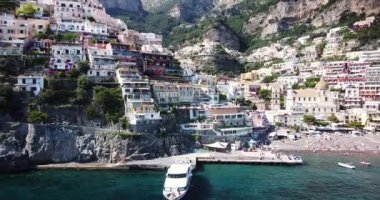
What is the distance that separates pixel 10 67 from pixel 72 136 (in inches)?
579

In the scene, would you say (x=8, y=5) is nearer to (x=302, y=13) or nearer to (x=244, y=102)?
(x=244, y=102)

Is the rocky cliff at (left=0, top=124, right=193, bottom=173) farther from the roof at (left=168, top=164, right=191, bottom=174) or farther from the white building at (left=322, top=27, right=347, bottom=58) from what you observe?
the white building at (left=322, top=27, right=347, bottom=58)

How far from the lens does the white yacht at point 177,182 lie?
39.8 meters

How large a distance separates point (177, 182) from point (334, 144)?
34155 millimetres

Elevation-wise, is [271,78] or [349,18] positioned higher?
[349,18]

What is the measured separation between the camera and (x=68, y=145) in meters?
54.2

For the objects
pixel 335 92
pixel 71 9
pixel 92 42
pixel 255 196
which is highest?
pixel 71 9

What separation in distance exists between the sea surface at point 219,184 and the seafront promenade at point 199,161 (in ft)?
4.70

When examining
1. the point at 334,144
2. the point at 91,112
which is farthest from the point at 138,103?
the point at 334,144

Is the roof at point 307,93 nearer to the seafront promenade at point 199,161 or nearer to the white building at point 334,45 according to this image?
the seafront promenade at point 199,161

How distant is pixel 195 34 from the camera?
15438 cm

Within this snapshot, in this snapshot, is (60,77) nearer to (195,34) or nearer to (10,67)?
(10,67)

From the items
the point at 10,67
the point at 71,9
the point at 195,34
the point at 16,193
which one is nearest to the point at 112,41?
the point at 71,9

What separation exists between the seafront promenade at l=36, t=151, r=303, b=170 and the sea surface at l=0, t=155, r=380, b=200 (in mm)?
1432
